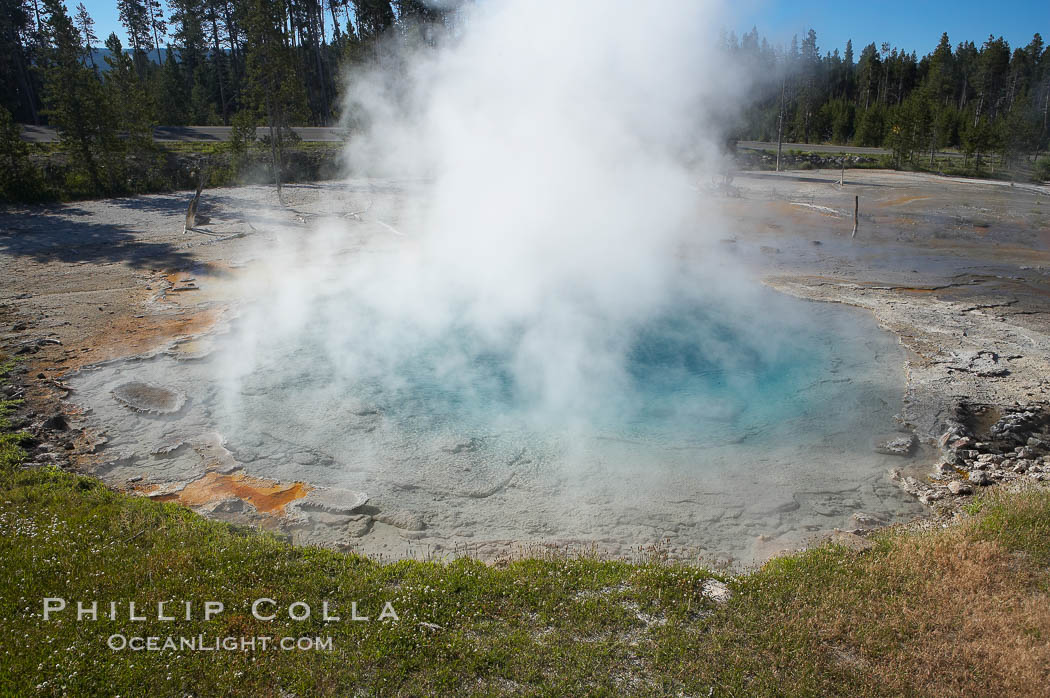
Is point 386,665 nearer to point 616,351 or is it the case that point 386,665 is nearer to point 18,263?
point 616,351

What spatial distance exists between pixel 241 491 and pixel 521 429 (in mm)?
2558

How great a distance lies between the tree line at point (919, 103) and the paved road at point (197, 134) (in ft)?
68.4

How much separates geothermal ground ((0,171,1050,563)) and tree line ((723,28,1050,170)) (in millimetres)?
22738

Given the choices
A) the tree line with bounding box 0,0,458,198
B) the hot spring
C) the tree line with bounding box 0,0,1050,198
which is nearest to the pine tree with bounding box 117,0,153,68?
the tree line with bounding box 0,0,1050,198

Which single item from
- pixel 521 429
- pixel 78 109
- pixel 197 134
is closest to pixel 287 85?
pixel 78 109

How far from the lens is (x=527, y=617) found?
3395 millimetres

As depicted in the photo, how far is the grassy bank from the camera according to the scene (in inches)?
115

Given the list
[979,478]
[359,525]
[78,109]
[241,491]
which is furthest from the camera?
[78,109]

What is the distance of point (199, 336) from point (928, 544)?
27.3 ft

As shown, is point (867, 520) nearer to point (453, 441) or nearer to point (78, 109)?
point (453, 441)

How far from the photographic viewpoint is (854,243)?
52.3 feet

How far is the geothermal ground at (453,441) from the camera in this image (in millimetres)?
4703

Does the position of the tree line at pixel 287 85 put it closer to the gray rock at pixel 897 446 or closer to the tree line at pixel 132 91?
the tree line at pixel 132 91

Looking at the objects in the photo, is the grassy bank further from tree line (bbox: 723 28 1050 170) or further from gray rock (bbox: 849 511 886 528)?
tree line (bbox: 723 28 1050 170)
